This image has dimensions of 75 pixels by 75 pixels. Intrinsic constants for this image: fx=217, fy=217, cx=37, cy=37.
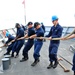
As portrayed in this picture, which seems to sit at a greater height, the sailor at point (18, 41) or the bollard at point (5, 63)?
the sailor at point (18, 41)

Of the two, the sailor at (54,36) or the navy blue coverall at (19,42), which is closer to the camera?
the sailor at (54,36)

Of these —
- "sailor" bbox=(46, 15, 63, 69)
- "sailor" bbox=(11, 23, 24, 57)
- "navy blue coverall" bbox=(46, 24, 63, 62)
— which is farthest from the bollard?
"sailor" bbox=(11, 23, 24, 57)

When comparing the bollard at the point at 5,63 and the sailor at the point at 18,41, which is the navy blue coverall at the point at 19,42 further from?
the bollard at the point at 5,63

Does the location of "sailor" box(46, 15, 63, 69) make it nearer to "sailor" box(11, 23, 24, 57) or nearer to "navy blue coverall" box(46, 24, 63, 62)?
"navy blue coverall" box(46, 24, 63, 62)

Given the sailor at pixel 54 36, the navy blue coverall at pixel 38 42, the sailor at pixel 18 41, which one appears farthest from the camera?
the sailor at pixel 18 41

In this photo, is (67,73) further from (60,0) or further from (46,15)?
(60,0)

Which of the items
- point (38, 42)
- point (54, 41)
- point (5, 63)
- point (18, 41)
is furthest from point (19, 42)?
point (54, 41)

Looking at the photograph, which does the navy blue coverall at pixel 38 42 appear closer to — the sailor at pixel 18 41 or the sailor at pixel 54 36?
the sailor at pixel 54 36

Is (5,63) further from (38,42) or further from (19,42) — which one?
(19,42)

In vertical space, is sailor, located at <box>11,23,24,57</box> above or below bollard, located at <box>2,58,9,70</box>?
above

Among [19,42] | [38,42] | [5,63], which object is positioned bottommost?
[5,63]

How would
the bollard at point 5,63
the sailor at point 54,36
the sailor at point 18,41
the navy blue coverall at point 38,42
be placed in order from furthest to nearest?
the sailor at point 18,41
the navy blue coverall at point 38,42
the bollard at point 5,63
the sailor at point 54,36

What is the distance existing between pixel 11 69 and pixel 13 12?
1107 centimetres

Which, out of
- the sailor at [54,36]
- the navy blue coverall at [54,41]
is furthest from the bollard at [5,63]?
the navy blue coverall at [54,41]
